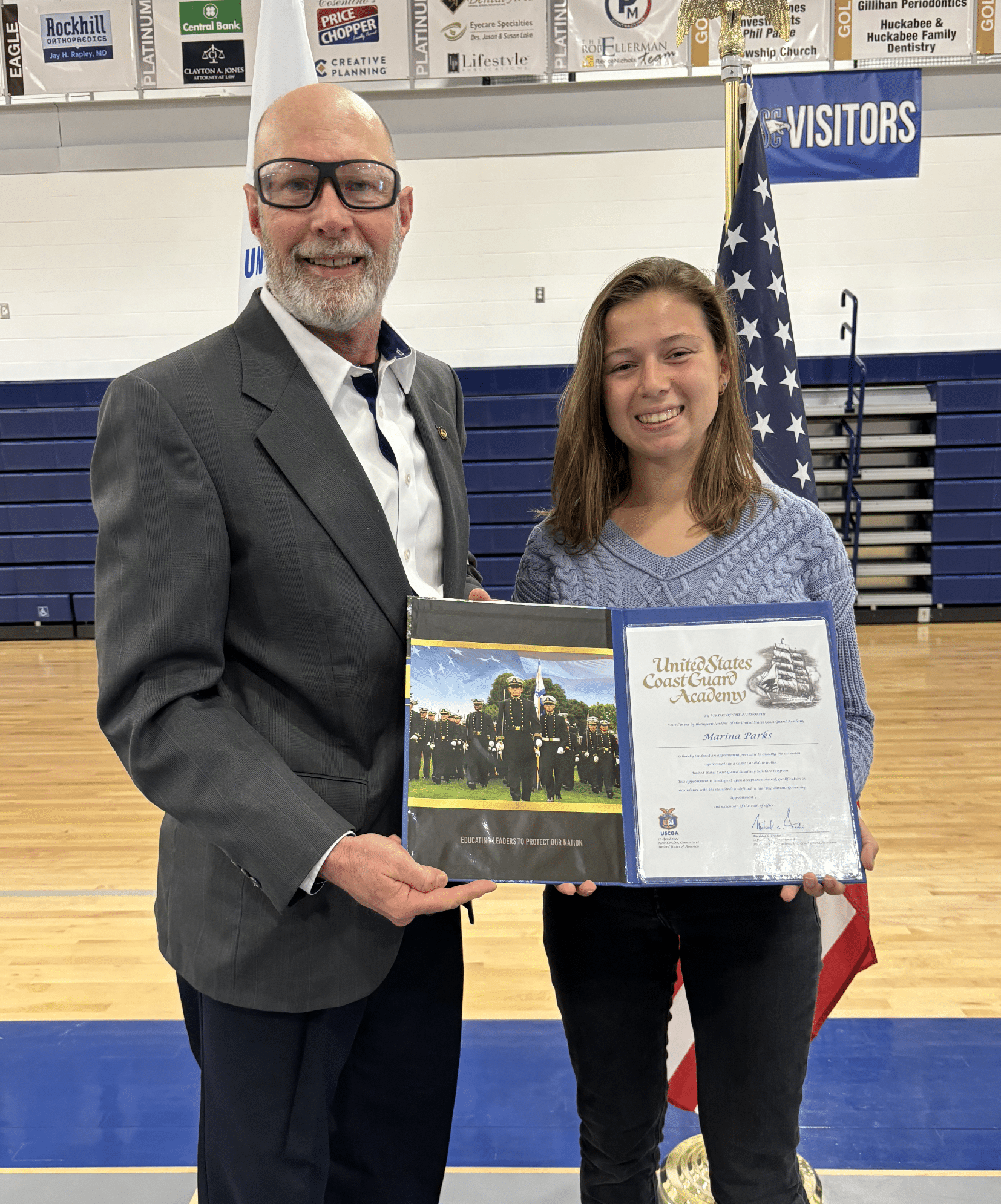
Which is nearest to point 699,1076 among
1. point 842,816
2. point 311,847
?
point 842,816

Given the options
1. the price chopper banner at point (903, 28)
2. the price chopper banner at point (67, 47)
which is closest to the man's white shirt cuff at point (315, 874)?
the price chopper banner at point (903, 28)

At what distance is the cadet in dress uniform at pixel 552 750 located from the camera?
1.27 meters

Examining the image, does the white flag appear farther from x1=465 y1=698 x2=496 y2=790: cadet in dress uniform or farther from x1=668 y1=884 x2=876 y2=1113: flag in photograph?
x1=668 y1=884 x2=876 y2=1113: flag in photograph

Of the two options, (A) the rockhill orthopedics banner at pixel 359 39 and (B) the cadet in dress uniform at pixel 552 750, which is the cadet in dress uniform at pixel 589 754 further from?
(A) the rockhill orthopedics banner at pixel 359 39

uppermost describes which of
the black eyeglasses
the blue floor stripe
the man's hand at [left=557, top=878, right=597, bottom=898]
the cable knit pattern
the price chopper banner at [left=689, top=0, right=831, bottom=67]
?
the price chopper banner at [left=689, top=0, right=831, bottom=67]

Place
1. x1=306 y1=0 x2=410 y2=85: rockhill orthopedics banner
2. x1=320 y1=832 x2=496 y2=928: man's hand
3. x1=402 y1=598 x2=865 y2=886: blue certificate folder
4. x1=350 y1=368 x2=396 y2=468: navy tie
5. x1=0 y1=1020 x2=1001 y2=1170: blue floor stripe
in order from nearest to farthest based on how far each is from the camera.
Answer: x1=320 y1=832 x2=496 y2=928: man's hand < x1=402 y1=598 x2=865 y2=886: blue certificate folder < x1=350 y1=368 x2=396 y2=468: navy tie < x1=0 y1=1020 x2=1001 y2=1170: blue floor stripe < x1=306 y1=0 x2=410 y2=85: rockhill orthopedics banner

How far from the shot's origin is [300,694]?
4.06 ft

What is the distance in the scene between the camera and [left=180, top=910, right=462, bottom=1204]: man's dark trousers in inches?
50.3

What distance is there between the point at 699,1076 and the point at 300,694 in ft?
2.68

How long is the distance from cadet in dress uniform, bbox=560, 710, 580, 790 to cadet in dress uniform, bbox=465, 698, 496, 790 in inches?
3.7

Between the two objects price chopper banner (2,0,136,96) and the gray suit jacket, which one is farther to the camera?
price chopper banner (2,0,136,96)

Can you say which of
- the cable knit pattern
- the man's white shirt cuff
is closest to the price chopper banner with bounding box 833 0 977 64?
the cable knit pattern

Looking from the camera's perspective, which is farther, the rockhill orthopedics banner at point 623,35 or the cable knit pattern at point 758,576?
the rockhill orthopedics banner at point 623,35
